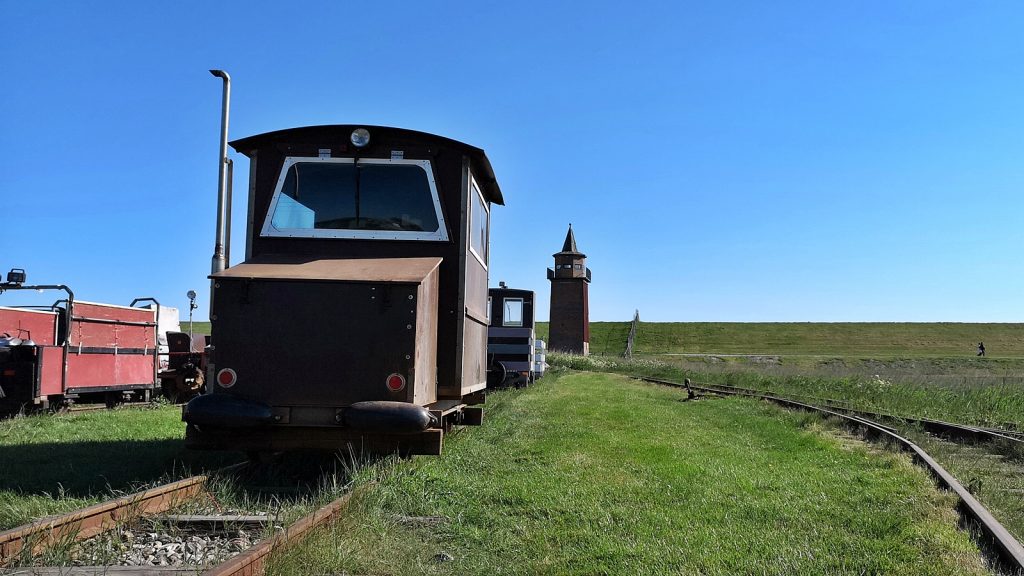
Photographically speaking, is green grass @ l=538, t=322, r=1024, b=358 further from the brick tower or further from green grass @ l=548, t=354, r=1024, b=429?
green grass @ l=548, t=354, r=1024, b=429

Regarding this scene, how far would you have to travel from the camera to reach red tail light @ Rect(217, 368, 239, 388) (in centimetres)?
612

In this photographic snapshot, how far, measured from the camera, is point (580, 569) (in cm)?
423

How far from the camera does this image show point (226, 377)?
20.1 feet

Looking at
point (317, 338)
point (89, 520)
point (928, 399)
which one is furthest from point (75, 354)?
point (928, 399)

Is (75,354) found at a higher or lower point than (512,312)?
lower

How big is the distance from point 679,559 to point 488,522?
136 centimetres

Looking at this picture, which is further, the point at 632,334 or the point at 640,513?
the point at 632,334

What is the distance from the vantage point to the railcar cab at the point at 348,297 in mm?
6129

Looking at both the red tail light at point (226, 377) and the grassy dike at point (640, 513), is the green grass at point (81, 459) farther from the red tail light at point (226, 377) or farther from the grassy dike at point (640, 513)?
the grassy dike at point (640, 513)

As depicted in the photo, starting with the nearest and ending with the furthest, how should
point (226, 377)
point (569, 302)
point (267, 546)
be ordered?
1. point (267, 546)
2. point (226, 377)
3. point (569, 302)

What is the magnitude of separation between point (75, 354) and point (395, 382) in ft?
29.5

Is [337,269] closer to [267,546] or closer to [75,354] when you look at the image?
[267,546]

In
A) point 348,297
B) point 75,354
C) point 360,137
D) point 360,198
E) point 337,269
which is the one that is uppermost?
point 360,137

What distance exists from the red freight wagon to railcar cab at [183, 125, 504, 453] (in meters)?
6.44
